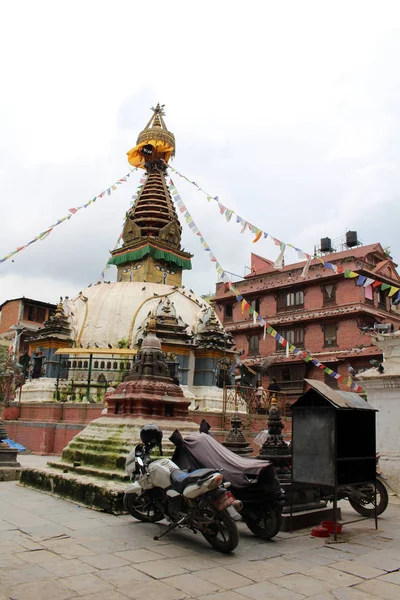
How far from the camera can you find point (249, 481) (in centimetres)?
655

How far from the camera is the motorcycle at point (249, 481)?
654 cm

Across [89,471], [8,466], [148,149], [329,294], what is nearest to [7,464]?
[8,466]

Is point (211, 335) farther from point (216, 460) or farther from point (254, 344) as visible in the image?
point (216, 460)

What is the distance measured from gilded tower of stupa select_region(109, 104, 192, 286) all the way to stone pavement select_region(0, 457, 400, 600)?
78.3ft

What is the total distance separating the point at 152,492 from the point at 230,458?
1.16 m

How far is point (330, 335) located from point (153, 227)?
14146mm

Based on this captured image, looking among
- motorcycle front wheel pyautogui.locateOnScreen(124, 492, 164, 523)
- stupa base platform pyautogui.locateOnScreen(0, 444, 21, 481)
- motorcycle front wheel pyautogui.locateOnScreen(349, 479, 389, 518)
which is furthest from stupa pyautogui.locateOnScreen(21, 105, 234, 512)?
motorcycle front wheel pyautogui.locateOnScreen(349, 479, 389, 518)

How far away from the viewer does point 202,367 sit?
938 inches

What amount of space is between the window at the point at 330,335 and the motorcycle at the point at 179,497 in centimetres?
2883

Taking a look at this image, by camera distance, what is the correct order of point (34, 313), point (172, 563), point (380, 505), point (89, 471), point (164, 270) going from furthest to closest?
point (34, 313)
point (164, 270)
point (89, 471)
point (380, 505)
point (172, 563)

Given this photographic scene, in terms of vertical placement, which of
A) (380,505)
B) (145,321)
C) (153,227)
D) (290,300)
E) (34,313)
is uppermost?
(153,227)

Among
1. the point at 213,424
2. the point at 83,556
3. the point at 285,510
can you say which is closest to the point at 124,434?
the point at 285,510

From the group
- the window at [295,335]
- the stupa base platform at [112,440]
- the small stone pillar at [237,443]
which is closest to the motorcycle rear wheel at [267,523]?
the stupa base platform at [112,440]

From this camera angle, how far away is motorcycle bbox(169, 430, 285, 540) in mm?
6535
